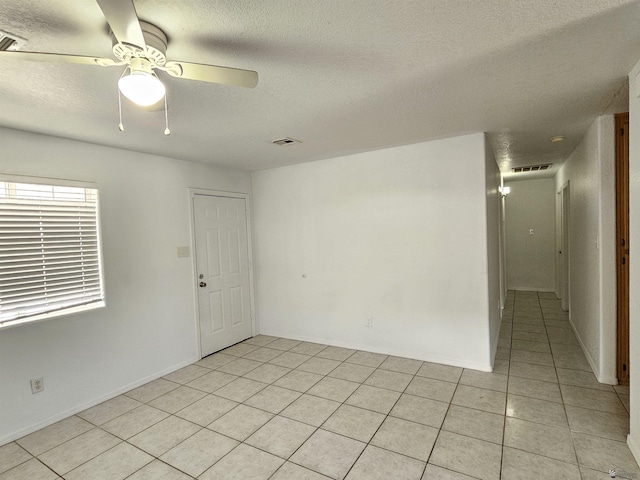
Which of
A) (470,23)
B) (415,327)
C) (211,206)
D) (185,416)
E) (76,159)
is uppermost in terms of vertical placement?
(470,23)

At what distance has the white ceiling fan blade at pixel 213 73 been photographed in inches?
55.4

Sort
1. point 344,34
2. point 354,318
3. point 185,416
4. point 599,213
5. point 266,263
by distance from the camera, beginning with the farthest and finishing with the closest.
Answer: point 266,263, point 354,318, point 599,213, point 185,416, point 344,34

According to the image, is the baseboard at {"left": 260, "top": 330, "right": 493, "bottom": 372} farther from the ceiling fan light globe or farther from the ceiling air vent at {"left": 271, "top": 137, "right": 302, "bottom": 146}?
the ceiling fan light globe

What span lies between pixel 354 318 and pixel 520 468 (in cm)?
231

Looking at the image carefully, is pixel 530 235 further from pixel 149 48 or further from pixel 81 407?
pixel 81 407

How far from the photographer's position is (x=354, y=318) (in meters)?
4.10

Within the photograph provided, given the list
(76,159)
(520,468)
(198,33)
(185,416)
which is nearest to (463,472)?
(520,468)

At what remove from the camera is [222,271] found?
14.3 ft

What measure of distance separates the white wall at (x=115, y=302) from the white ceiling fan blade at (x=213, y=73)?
2.11 meters

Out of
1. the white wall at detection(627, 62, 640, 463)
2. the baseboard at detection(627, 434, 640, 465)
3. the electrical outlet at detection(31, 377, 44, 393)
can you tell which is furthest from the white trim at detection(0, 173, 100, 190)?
the baseboard at detection(627, 434, 640, 465)

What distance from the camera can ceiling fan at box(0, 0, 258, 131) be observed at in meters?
1.28

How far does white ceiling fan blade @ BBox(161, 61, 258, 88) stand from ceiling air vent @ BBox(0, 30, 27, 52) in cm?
65

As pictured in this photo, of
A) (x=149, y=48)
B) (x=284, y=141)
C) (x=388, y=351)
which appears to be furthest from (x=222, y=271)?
(x=149, y=48)

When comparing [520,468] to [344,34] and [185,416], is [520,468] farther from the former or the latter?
[344,34]
